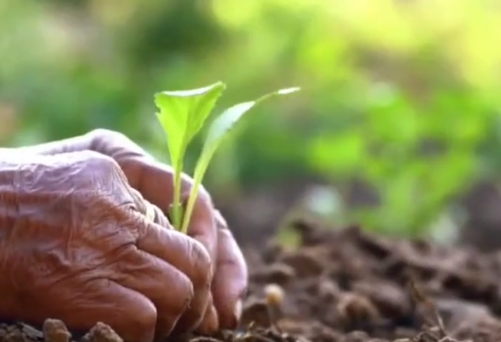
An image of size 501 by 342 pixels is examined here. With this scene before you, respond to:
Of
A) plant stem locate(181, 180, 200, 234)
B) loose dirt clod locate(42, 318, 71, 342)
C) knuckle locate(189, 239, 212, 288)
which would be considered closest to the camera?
loose dirt clod locate(42, 318, 71, 342)

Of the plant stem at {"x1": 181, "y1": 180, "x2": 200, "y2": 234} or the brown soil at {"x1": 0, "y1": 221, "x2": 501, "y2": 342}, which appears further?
the brown soil at {"x1": 0, "y1": 221, "x2": 501, "y2": 342}

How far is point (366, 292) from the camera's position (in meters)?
1.86

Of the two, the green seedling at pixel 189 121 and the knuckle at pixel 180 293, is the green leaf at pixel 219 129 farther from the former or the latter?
the knuckle at pixel 180 293

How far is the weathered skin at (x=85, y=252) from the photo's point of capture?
1023mm

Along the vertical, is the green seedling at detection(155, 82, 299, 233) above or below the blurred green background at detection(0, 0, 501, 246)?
above

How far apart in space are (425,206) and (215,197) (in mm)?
1091

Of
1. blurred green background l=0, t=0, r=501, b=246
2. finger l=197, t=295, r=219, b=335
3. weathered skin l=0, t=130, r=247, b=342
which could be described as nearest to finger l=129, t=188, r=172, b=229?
weathered skin l=0, t=130, r=247, b=342

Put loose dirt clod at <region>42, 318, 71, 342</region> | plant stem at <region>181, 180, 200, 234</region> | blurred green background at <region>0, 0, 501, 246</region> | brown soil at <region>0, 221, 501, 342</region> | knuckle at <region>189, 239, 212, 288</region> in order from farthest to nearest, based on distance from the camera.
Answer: blurred green background at <region>0, 0, 501, 246</region>
brown soil at <region>0, 221, 501, 342</region>
plant stem at <region>181, 180, 200, 234</region>
knuckle at <region>189, 239, 212, 288</region>
loose dirt clod at <region>42, 318, 71, 342</region>

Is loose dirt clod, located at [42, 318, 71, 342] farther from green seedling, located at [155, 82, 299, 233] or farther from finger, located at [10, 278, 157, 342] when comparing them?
green seedling, located at [155, 82, 299, 233]

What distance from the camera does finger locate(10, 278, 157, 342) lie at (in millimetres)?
1029

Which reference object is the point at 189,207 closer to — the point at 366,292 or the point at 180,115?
the point at 180,115

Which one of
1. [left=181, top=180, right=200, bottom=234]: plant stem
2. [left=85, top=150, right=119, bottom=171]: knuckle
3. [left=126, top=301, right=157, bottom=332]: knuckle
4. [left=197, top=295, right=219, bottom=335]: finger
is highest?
[left=85, top=150, right=119, bottom=171]: knuckle

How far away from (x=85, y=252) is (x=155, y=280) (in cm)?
7

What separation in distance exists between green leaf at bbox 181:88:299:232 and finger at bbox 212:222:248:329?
0.28ft
